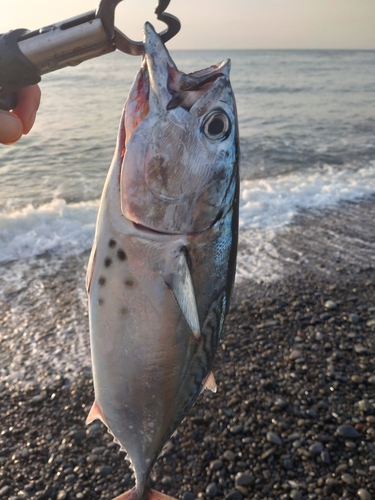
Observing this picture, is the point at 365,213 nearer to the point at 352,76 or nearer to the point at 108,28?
the point at 108,28

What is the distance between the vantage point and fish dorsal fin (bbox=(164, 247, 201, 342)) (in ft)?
5.98

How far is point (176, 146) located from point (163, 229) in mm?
365

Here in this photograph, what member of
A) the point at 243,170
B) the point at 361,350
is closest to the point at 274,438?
the point at 361,350

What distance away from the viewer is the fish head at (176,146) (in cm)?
191

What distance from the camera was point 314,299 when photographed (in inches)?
226

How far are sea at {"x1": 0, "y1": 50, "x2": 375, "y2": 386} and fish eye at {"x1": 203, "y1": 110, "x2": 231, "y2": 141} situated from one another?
3.54 meters

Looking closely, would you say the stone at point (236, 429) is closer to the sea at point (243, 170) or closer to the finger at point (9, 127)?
the sea at point (243, 170)

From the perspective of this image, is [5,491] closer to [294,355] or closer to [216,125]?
[294,355]

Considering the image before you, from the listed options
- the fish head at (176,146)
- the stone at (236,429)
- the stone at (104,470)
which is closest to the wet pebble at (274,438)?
the stone at (236,429)

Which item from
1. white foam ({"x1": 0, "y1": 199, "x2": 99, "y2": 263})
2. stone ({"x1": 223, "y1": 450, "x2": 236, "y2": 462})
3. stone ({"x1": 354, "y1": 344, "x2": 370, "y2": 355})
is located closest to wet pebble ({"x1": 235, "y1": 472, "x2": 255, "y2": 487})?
stone ({"x1": 223, "y1": 450, "x2": 236, "y2": 462})

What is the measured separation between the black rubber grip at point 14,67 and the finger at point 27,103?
198 mm

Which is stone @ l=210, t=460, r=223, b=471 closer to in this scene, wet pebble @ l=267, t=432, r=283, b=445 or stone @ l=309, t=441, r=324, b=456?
wet pebble @ l=267, t=432, r=283, b=445

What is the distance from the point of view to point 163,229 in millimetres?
1941

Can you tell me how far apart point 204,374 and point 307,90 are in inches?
1226
